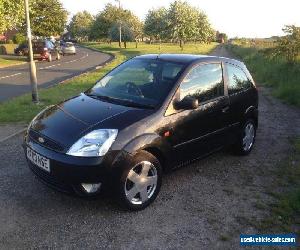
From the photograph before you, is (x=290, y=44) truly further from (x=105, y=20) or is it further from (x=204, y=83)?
(x=105, y=20)

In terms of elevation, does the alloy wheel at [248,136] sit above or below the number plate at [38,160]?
below

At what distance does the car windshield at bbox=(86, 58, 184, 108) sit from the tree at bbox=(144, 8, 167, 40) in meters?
47.0

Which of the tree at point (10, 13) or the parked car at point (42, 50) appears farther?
the parked car at point (42, 50)

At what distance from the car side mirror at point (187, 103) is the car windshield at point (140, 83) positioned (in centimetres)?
20

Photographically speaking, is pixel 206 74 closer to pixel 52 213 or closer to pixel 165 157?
pixel 165 157

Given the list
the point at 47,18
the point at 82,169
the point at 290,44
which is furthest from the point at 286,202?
the point at 47,18

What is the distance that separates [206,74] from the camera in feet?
18.0

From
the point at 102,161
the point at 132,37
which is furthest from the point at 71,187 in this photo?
the point at 132,37

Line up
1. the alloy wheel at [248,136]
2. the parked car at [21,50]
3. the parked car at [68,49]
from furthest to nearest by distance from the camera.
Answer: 1. the parked car at [68,49]
2. the parked car at [21,50]
3. the alloy wheel at [248,136]

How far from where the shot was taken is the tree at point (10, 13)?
2141 centimetres

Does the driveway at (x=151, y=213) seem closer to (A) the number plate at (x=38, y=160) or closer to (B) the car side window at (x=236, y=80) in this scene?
(A) the number plate at (x=38, y=160)

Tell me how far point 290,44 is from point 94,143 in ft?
52.0

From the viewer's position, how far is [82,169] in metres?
4.04

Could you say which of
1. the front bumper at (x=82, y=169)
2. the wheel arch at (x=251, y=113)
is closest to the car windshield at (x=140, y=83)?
the front bumper at (x=82, y=169)
